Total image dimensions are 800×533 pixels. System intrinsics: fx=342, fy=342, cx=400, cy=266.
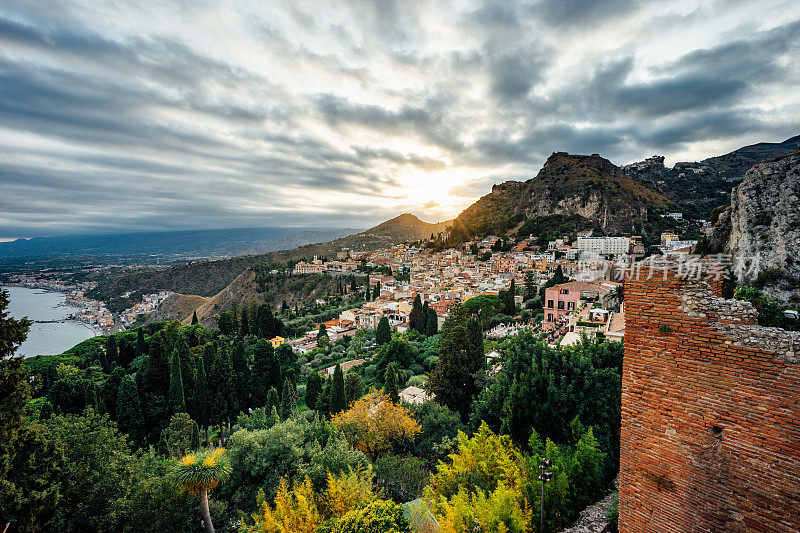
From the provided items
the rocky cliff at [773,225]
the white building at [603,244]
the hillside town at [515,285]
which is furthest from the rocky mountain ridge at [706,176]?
the rocky cliff at [773,225]

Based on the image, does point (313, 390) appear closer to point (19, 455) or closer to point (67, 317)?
point (19, 455)

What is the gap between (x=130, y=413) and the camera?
1980 centimetres

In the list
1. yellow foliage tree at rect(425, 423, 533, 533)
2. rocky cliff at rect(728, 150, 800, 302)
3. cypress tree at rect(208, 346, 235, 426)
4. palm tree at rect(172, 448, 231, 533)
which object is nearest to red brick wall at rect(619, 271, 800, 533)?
yellow foliage tree at rect(425, 423, 533, 533)

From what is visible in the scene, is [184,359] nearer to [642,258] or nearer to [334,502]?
[334,502]

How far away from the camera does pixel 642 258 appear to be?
3.99m

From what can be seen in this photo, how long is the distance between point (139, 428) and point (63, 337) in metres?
64.5

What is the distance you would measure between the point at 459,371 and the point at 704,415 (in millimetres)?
13944

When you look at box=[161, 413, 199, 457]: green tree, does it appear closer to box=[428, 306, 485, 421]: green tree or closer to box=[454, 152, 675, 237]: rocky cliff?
box=[428, 306, 485, 421]: green tree

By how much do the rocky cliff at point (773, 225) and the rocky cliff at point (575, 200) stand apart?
41795 mm

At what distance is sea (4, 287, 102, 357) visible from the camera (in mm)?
55938

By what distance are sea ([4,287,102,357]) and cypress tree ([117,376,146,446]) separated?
1510 inches

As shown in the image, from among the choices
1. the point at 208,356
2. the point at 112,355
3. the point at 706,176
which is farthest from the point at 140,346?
the point at 706,176

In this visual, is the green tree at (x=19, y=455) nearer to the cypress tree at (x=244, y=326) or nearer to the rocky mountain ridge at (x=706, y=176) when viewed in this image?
the cypress tree at (x=244, y=326)

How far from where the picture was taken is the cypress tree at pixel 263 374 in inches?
939
